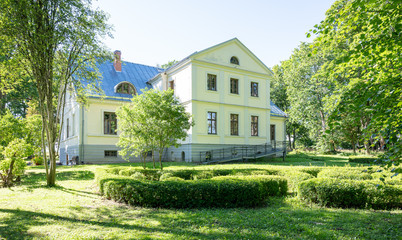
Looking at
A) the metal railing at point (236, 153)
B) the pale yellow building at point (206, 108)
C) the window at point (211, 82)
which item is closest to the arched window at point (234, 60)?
the pale yellow building at point (206, 108)

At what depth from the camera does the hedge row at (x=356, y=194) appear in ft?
23.0

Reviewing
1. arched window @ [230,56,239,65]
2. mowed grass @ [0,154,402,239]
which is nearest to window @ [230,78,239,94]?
arched window @ [230,56,239,65]

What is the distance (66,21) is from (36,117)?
28.8 ft

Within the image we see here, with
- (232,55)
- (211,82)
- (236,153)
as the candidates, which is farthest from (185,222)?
→ (232,55)

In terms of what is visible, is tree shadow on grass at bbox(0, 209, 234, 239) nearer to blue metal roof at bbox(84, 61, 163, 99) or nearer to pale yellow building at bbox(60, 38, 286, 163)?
pale yellow building at bbox(60, 38, 286, 163)

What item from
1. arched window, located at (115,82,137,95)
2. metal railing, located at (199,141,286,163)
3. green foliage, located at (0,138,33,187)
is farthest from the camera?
arched window, located at (115,82,137,95)

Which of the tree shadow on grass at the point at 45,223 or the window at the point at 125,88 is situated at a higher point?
the window at the point at 125,88

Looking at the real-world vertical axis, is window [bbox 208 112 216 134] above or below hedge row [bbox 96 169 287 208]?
above

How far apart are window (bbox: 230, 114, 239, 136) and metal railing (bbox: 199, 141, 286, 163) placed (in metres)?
1.51

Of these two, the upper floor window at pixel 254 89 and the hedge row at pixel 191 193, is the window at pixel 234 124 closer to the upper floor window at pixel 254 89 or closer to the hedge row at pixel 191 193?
the upper floor window at pixel 254 89

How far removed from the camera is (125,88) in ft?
82.3

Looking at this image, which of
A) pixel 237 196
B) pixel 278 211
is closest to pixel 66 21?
pixel 237 196

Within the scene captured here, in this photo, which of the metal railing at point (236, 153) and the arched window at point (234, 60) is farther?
the arched window at point (234, 60)

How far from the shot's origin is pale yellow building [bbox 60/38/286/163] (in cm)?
2206
